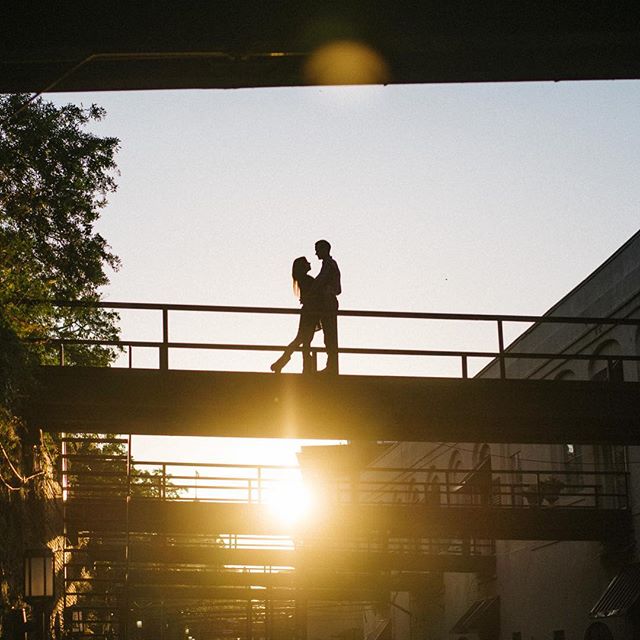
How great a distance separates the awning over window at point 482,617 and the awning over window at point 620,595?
26.6 feet

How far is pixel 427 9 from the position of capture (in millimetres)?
12609

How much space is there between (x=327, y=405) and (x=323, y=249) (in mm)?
2124

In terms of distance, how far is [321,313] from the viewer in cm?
1612

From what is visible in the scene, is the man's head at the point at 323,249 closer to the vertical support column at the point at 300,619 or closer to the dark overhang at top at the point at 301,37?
the dark overhang at top at the point at 301,37

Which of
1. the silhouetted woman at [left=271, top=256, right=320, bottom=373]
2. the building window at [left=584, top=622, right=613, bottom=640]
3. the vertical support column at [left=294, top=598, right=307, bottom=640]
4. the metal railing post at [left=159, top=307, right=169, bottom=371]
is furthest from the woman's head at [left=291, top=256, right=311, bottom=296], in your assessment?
the vertical support column at [left=294, top=598, right=307, bottom=640]

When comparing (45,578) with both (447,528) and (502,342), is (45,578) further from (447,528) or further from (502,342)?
(447,528)

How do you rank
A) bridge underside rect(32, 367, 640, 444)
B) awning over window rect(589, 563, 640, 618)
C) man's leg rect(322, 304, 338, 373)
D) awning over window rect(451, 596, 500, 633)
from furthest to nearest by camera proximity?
awning over window rect(451, 596, 500, 633) → awning over window rect(589, 563, 640, 618) → man's leg rect(322, 304, 338, 373) → bridge underside rect(32, 367, 640, 444)

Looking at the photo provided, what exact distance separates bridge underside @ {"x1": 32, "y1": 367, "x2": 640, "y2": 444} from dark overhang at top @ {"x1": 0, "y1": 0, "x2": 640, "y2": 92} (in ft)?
14.4

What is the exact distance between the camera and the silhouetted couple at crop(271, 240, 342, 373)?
53.2ft

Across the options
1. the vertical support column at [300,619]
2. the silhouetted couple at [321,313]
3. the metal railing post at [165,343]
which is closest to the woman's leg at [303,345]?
the silhouetted couple at [321,313]

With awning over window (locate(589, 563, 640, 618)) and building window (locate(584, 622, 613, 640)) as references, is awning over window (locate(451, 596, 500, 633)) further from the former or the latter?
awning over window (locate(589, 563, 640, 618))

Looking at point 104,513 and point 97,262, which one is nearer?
point 104,513

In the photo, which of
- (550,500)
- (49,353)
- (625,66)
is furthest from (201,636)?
(625,66)

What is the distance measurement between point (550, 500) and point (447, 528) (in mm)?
4115
